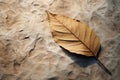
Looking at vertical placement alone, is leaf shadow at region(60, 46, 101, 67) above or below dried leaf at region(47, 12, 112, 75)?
below

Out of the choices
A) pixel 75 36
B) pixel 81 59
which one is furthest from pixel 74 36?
pixel 81 59

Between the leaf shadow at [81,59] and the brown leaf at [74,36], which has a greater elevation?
the brown leaf at [74,36]

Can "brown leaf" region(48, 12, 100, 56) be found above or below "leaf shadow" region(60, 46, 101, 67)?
above

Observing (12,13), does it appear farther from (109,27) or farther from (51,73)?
(109,27)

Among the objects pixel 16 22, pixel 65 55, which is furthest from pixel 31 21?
pixel 65 55
